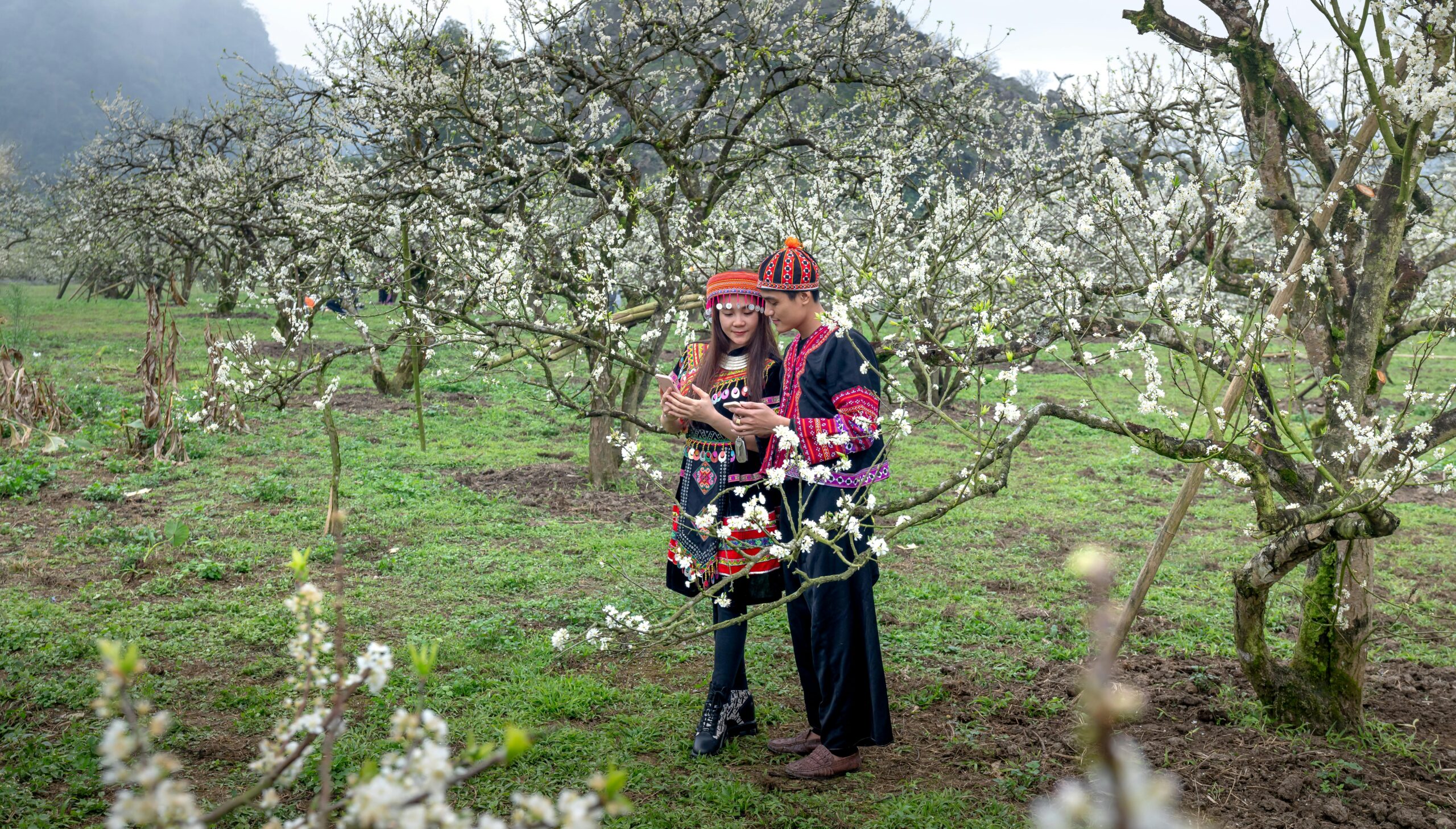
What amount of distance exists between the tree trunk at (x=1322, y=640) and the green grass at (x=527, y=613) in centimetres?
16

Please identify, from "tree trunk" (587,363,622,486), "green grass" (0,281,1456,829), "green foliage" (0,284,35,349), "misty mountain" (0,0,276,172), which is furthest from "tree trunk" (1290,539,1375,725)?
"misty mountain" (0,0,276,172)

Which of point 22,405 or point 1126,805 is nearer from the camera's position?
point 1126,805

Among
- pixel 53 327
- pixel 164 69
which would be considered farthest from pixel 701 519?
pixel 164 69

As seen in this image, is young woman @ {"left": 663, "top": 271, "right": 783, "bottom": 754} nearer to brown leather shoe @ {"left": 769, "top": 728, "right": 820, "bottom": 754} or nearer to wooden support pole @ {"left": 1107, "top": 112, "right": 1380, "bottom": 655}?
brown leather shoe @ {"left": 769, "top": 728, "right": 820, "bottom": 754}

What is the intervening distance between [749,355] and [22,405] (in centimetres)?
838

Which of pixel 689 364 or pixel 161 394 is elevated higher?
pixel 689 364

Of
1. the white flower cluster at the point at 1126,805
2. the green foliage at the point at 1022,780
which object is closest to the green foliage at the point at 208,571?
the green foliage at the point at 1022,780

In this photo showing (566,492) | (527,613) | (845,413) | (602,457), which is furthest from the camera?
(602,457)

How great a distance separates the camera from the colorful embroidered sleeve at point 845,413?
3.41m

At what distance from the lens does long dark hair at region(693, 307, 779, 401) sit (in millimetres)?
3752

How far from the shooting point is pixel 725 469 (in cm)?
372

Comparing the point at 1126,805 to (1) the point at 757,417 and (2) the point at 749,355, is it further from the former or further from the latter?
(2) the point at 749,355

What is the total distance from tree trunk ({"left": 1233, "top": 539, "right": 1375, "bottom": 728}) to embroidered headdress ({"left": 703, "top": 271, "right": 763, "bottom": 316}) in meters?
2.20

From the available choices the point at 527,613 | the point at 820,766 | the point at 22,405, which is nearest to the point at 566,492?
the point at 527,613
